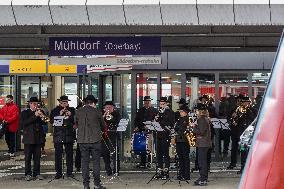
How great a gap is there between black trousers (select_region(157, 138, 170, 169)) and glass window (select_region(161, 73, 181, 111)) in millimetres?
3634

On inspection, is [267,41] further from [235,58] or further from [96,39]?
[96,39]

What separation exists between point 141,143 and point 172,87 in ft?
7.46

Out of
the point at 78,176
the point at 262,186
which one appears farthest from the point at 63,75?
the point at 262,186

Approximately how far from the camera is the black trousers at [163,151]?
12.9 m

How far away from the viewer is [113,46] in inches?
516

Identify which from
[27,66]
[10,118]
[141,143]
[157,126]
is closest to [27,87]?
[27,66]

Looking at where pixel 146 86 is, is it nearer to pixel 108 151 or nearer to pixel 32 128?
pixel 108 151

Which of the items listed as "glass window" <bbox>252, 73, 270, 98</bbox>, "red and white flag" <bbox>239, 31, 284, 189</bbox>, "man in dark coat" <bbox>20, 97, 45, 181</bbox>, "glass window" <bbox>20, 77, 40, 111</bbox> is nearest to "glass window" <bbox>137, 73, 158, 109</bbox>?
"glass window" <bbox>252, 73, 270, 98</bbox>

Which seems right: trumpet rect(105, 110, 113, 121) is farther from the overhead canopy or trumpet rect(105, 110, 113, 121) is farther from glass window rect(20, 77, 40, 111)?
glass window rect(20, 77, 40, 111)

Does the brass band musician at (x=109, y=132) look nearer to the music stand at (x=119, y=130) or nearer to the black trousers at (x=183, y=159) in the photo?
the music stand at (x=119, y=130)

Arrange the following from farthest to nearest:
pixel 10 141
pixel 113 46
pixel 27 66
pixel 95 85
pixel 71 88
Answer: pixel 71 88 < pixel 27 66 < pixel 10 141 < pixel 95 85 < pixel 113 46

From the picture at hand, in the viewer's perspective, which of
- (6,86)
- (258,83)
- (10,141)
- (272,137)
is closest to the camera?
(272,137)

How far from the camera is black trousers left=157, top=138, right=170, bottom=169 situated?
506 inches

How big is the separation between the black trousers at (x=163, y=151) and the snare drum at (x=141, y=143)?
1877 mm
